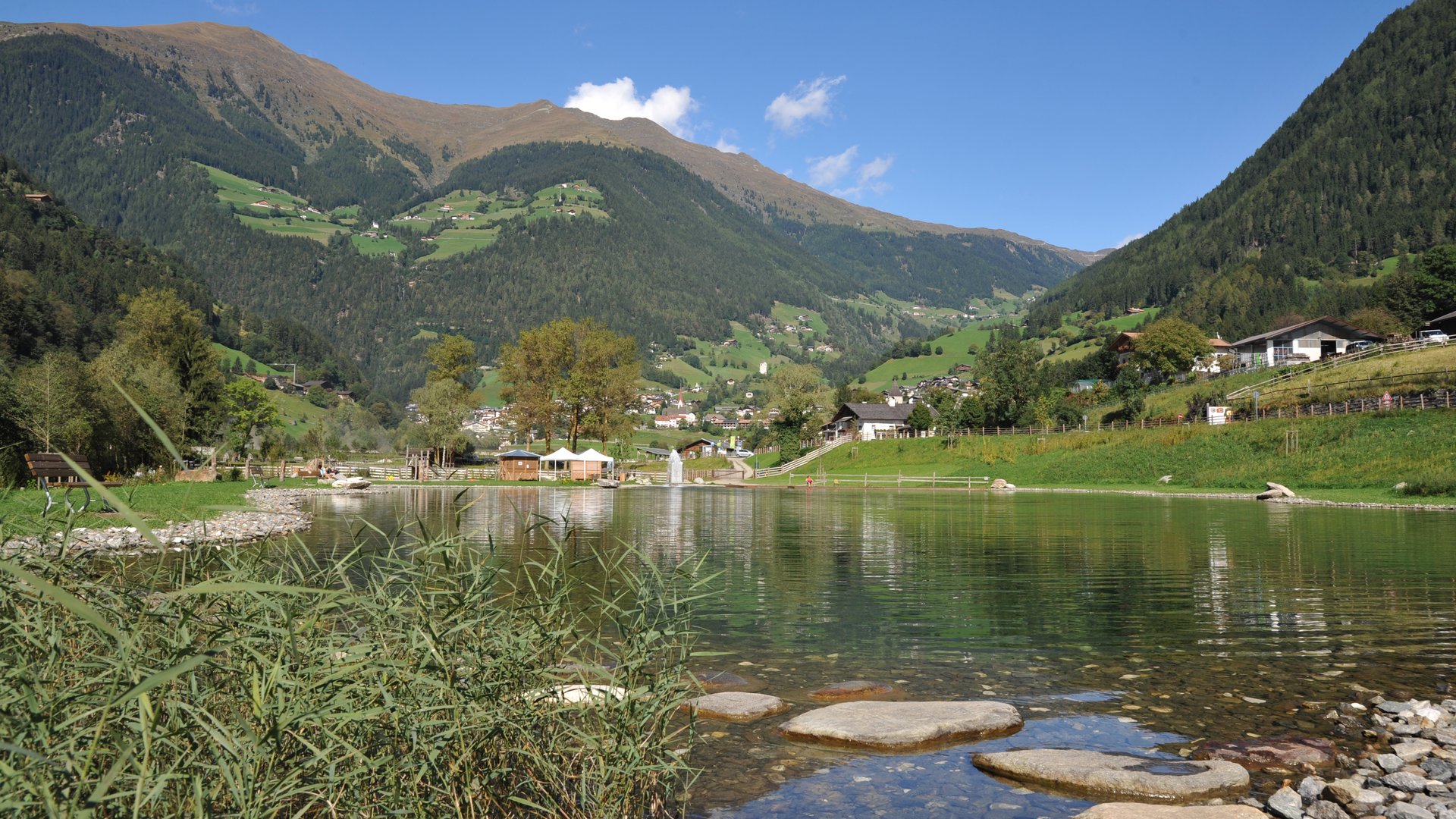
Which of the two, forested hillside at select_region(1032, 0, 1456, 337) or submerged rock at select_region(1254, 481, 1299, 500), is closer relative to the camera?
submerged rock at select_region(1254, 481, 1299, 500)

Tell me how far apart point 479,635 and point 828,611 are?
31.7 ft

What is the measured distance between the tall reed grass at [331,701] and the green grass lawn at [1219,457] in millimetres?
42802

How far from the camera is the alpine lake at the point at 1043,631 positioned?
23.8 feet

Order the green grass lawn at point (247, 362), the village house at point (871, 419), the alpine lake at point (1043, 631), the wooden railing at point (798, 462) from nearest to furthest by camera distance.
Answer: the alpine lake at point (1043, 631) < the wooden railing at point (798, 462) < the village house at point (871, 419) < the green grass lawn at point (247, 362)

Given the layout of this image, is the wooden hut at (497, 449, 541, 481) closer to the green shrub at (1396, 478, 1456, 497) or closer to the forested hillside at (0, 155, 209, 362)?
the forested hillside at (0, 155, 209, 362)

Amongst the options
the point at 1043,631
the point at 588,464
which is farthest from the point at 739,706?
the point at 588,464

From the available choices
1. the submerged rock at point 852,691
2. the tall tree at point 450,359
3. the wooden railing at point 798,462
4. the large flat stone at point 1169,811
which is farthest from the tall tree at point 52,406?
the wooden railing at point 798,462

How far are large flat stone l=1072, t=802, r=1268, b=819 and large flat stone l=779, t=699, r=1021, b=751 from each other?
179cm

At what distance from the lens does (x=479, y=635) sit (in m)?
5.43

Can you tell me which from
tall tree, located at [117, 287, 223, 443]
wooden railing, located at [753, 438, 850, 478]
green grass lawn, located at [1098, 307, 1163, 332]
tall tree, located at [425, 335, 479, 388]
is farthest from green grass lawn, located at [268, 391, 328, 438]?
green grass lawn, located at [1098, 307, 1163, 332]

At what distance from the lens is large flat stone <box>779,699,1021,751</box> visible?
25.7 ft

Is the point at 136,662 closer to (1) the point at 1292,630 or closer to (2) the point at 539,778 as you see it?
(2) the point at 539,778

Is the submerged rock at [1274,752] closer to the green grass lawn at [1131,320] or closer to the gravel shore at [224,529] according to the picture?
the gravel shore at [224,529]

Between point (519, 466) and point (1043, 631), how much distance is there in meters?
73.8
